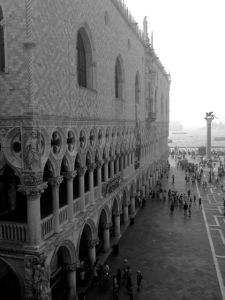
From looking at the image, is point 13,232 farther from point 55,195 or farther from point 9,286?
point 9,286

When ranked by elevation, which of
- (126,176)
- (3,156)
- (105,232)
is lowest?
(105,232)

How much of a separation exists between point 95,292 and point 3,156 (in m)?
6.98

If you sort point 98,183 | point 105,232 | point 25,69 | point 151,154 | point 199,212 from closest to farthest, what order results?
1. point 25,69
2. point 98,183
3. point 105,232
4. point 199,212
5. point 151,154

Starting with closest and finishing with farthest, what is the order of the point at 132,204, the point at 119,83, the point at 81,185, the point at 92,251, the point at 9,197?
the point at 81,185 < the point at 9,197 < the point at 92,251 < the point at 119,83 < the point at 132,204

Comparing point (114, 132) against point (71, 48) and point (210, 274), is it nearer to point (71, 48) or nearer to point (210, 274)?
point (71, 48)

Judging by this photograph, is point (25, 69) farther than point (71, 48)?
No

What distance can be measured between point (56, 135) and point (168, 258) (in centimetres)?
938

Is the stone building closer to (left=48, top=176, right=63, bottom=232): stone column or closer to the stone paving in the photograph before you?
(left=48, top=176, right=63, bottom=232): stone column

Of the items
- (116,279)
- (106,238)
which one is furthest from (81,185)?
(106,238)

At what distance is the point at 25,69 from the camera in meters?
8.98

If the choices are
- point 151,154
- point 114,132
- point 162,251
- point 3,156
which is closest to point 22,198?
point 3,156

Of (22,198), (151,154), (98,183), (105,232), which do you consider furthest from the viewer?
(151,154)

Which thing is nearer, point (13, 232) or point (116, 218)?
point (13, 232)

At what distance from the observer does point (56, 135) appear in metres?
10.6
